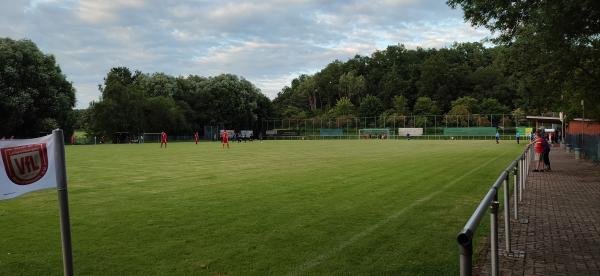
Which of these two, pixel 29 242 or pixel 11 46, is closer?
pixel 29 242

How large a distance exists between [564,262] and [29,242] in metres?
7.92

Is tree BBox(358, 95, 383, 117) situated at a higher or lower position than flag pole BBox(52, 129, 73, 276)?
higher

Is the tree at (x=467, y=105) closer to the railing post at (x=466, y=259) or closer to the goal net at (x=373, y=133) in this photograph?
the goal net at (x=373, y=133)

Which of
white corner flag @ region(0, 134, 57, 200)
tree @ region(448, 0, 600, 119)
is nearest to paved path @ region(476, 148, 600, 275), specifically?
tree @ region(448, 0, 600, 119)

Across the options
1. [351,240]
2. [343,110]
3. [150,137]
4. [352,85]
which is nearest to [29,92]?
[150,137]

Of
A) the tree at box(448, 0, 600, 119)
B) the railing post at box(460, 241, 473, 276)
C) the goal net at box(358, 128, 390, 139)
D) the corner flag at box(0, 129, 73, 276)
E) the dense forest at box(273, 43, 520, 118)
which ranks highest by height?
the dense forest at box(273, 43, 520, 118)

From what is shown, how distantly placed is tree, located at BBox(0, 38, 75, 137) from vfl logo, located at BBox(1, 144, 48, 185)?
61.8 metres

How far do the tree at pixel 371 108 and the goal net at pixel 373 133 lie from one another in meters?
21.1

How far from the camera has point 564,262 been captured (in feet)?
21.6

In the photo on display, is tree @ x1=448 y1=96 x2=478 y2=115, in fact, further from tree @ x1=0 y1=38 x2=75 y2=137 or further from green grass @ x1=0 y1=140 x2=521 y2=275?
green grass @ x1=0 y1=140 x2=521 y2=275

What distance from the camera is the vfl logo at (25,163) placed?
13.7 ft

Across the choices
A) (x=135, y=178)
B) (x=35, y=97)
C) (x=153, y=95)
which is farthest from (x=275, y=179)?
(x=153, y=95)

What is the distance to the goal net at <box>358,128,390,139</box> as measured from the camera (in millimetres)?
102188

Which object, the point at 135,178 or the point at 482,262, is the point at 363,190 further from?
the point at 135,178
